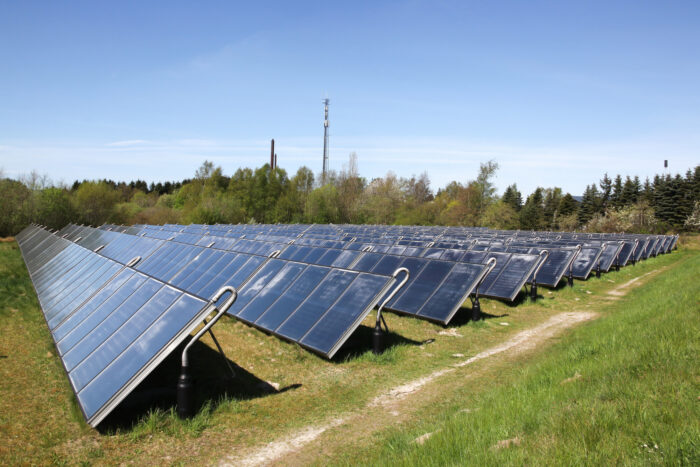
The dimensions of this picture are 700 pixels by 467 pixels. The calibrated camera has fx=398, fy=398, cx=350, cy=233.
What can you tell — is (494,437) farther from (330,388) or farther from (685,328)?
(685,328)

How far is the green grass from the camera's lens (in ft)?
11.3

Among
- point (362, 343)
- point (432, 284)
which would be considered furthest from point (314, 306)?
point (432, 284)

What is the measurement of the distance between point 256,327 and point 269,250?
18.8 feet

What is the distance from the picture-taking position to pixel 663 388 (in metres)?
4.45

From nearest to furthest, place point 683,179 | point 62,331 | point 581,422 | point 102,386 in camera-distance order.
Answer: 1. point 581,422
2. point 102,386
3. point 62,331
4. point 683,179

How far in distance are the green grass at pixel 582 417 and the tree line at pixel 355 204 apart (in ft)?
193

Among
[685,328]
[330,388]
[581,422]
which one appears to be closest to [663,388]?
[581,422]

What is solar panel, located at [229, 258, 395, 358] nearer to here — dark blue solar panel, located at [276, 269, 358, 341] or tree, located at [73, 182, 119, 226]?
dark blue solar panel, located at [276, 269, 358, 341]

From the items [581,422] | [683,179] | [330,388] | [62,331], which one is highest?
[683,179]

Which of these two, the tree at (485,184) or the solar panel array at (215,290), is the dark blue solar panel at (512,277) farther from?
the tree at (485,184)

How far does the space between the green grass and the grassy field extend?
18mm

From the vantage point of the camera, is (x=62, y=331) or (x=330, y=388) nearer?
(x=330, y=388)

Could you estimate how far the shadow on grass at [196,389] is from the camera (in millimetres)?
5387

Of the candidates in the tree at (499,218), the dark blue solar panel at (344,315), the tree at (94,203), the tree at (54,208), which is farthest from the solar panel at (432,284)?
the tree at (499,218)
